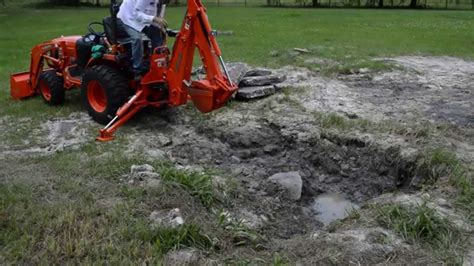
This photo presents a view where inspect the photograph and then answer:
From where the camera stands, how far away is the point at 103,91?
7531mm

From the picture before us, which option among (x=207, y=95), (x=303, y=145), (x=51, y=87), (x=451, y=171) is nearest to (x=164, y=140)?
(x=207, y=95)

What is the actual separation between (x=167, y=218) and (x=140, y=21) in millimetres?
3229

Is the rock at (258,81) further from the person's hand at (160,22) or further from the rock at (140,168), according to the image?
the rock at (140,168)

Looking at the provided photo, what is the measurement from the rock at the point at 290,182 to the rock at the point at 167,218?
1.44 meters

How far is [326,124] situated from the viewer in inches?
277

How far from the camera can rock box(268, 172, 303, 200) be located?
556cm

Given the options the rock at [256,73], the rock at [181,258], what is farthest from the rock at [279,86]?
the rock at [181,258]

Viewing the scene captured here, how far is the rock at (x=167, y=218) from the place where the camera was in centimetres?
427

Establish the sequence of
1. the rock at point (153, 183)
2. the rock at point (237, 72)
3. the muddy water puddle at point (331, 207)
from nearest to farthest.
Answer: the rock at point (153, 183) < the muddy water puddle at point (331, 207) < the rock at point (237, 72)

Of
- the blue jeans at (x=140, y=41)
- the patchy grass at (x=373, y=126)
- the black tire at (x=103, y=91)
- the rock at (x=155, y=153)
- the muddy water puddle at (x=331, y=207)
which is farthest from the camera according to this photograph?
the black tire at (x=103, y=91)

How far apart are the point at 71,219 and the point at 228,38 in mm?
12276

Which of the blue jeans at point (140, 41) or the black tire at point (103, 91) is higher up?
the blue jeans at point (140, 41)

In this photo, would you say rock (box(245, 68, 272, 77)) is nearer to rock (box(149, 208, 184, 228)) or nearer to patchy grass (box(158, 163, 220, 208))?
patchy grass (box(158, 163, 220, 208))

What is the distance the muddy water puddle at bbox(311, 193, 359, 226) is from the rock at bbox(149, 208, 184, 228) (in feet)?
4.89
